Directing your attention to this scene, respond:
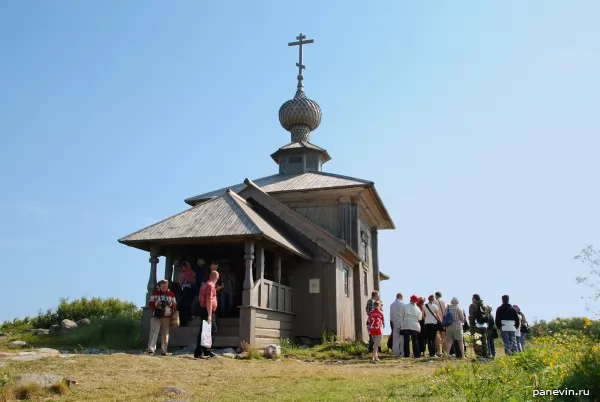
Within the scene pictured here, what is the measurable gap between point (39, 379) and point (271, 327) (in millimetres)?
7767

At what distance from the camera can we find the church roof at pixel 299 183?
747 inches

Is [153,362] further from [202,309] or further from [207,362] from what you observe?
[202,309]

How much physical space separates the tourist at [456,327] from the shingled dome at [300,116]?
1252 centimetres

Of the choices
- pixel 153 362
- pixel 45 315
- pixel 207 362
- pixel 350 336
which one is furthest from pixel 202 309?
pixel 45 315

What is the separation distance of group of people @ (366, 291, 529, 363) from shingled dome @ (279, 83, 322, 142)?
11826 millimetres

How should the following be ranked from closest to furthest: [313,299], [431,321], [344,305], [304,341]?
[431,321]
[304,341]
[313,299]
[344,305]

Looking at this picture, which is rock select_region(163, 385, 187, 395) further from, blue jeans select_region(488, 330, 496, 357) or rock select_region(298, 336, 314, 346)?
rock select_region(298, 336, 314, 346)

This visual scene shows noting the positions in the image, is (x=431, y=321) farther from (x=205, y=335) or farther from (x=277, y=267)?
(x=205, y=335)

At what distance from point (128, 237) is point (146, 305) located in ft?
5.73

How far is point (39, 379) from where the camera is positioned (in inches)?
278

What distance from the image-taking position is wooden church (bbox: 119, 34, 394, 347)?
45.1 ft

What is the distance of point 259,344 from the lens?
13.4m

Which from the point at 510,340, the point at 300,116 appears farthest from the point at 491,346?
the point at 300,116

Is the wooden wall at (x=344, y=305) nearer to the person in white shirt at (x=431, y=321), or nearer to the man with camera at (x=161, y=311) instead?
the person in white shirt at (x=431, y=321)
